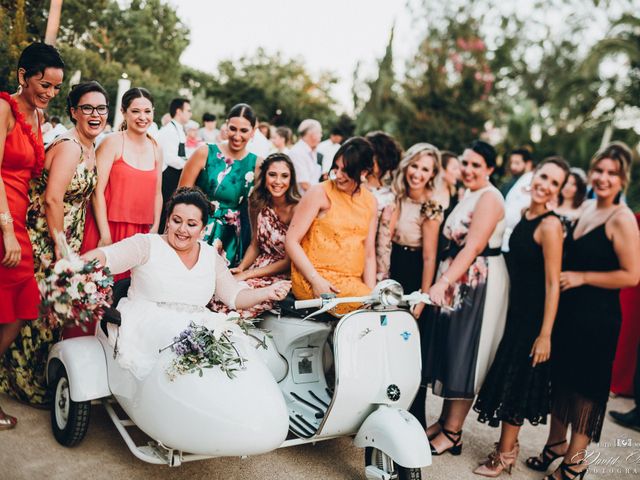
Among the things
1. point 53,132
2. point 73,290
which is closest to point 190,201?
point 73,290

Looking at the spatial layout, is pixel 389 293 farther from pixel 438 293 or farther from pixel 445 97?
pixel 445 97

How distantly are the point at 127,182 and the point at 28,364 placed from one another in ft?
4.43

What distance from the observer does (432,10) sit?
23.9 meters

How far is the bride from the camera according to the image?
9.53ft

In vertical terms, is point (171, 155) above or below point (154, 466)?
above

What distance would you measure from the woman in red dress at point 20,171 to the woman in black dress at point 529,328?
296 cm

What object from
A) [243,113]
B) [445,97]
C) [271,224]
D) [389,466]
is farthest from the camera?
[445,97]

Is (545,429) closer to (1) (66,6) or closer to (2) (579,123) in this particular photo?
(1) (66,6)

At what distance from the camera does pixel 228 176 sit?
4.31m

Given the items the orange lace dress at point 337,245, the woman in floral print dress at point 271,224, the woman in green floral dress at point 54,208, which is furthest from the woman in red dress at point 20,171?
the orange lace dress at point 337,245

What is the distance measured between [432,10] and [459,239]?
2250cm


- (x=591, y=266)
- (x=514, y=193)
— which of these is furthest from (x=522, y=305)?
(x=514, y=193)

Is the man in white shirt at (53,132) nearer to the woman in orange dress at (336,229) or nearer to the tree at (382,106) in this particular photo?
the woman in orange dress at (336,229)

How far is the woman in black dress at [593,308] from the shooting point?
143 inches
